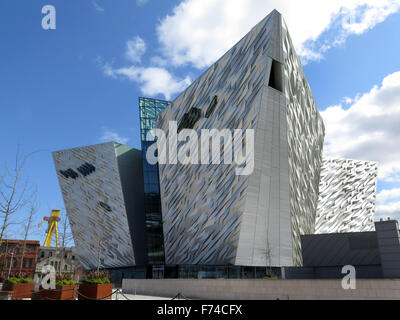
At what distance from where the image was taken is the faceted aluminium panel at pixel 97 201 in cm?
3878

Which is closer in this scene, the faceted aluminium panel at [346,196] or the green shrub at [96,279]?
the green shrub at [96,279]

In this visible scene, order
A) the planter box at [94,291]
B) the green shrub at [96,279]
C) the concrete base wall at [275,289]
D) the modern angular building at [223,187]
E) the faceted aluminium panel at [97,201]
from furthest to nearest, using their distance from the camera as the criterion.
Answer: the faceted aluminium panel at [97,201], the modern angular building at [223,187], the green shrub at [96,279], the planter box at [94,291], the concrete base wall at [275,289]

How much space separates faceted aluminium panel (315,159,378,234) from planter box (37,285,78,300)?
32.9m

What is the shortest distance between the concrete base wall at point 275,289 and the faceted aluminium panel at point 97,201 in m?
21.4

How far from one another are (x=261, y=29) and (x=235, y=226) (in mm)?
16067

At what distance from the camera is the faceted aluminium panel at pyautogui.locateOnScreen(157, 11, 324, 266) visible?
76.7 feet

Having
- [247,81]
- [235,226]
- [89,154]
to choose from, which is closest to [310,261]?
[235,226]

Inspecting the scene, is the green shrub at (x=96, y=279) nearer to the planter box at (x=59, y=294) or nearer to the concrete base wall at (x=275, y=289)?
the planter box at (x=59, y=294)

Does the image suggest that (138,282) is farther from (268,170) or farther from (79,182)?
(79,182)

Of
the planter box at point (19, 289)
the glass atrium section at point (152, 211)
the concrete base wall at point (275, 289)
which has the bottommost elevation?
the planter box at point (19, 289)

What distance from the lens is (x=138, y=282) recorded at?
815 inches

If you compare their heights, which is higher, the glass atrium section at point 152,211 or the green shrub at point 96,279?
the glass atrium section at point 152,211

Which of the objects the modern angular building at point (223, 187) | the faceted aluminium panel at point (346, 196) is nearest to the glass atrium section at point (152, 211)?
the modern angular building at point (223, 187)
